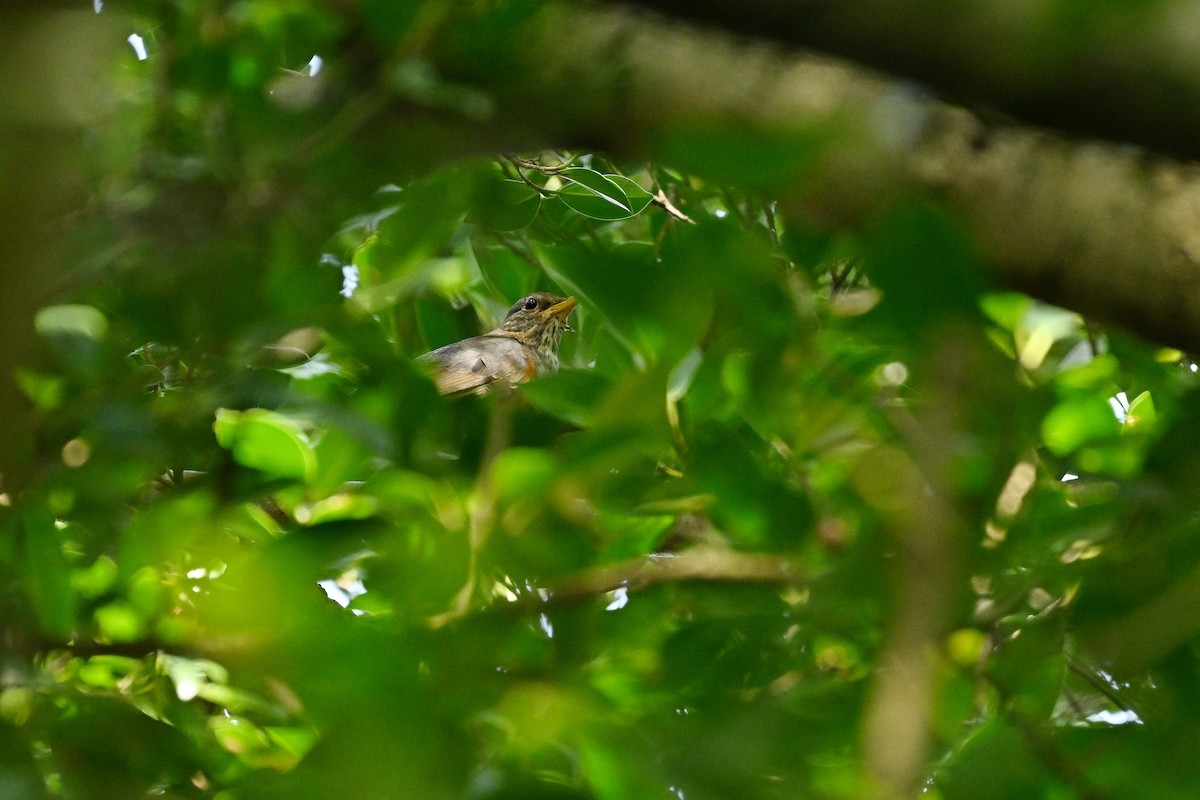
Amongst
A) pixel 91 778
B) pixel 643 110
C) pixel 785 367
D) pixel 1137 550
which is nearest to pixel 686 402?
pixel 785 367

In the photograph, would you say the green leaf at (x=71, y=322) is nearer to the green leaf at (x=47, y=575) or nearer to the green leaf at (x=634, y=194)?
the green leaf at (x=47, y=575)

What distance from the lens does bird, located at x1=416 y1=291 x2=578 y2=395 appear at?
286 centimetres

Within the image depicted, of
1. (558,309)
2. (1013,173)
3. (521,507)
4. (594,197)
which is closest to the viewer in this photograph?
(521,507)

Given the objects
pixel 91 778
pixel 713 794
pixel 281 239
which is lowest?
pixel 91 778

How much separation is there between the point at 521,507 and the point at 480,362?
2.84 metres

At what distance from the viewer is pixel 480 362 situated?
134 inches

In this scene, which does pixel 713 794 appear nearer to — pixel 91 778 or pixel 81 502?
pixel 91 778

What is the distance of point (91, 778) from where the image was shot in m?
0.57

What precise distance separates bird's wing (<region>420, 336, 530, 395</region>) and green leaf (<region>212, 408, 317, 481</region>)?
1448 millimetres

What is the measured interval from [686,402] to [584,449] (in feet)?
0.99

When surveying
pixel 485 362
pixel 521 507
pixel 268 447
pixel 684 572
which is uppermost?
pixel 521 507

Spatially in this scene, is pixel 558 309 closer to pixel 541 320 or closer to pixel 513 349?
pixel 541 320

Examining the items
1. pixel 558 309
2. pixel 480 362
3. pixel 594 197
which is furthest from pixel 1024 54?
pixel 558 309

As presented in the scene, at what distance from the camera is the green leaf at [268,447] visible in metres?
0.80
